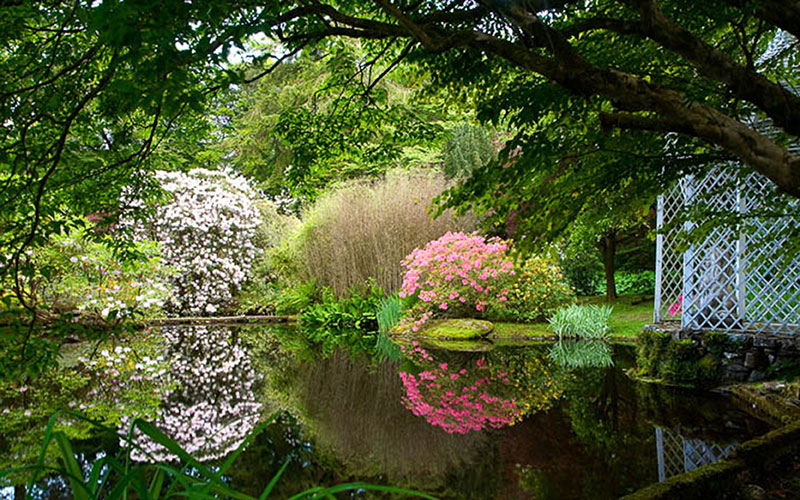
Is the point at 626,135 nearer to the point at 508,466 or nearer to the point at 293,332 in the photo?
the point at 508,466

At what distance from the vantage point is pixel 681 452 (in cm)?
380

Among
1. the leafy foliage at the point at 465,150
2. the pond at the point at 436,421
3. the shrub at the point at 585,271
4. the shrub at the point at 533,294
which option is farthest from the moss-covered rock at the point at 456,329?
the leafy foliage at the point at 465,150

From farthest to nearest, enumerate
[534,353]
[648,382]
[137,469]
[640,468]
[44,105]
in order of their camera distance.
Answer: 1. [534,353]
2. [648,382]
3. [640,468]
4. [44,105]
5. [137,469]

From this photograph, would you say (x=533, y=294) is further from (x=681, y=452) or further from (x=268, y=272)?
(x=268, y=272)

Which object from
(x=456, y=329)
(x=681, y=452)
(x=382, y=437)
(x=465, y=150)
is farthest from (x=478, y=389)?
(x=465, y=150)

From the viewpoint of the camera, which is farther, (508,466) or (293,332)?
(293,332)

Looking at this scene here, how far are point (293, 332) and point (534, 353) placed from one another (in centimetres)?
585

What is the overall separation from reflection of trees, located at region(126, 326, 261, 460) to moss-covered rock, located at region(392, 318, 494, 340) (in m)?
3.52

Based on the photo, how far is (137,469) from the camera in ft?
3.22

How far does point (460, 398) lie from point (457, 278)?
545 centimetres

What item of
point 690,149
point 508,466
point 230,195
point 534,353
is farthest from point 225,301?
point 690,149

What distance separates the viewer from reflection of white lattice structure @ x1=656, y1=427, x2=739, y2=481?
3479mm

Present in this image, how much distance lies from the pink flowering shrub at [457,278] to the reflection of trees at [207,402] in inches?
143

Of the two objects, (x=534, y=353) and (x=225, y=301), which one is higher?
(x=225, y=301)
